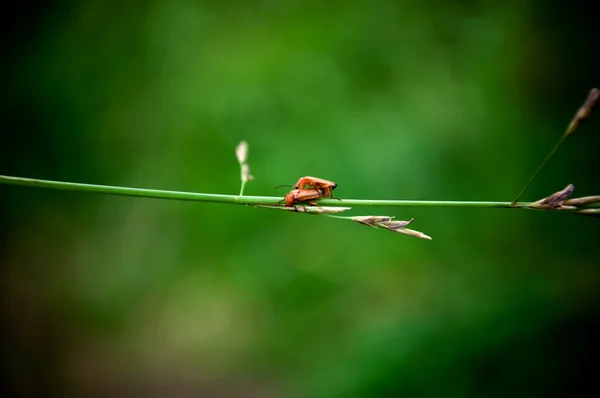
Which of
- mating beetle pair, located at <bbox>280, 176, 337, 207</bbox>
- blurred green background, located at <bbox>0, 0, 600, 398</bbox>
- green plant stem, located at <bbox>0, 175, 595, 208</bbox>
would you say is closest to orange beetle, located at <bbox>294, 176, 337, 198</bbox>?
mating beetle pair, located at <bbox>280, 176, 337, 207</bbox>

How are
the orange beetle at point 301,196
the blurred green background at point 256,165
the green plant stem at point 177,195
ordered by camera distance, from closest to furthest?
the green plant stem at point 177,195 < the orange beetle at point 301,196 < the blurred green background at point 256,165

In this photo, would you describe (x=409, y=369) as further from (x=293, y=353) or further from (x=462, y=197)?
(x=462, y=197)

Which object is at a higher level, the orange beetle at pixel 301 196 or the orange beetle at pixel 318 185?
the orange beetle at pixel 318 185

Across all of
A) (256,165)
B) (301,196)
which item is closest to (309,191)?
(301,196)

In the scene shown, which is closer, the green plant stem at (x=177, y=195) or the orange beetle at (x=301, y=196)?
the green plant stem at (x=177, y=195)

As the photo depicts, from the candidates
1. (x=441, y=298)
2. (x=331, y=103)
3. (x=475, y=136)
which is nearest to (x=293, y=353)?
(x=441, y=298)

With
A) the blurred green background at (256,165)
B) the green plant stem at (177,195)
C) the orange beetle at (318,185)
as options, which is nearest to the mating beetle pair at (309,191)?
the orange beetle at (318,185)

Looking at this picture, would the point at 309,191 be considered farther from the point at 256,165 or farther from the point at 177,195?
the point at 256,165

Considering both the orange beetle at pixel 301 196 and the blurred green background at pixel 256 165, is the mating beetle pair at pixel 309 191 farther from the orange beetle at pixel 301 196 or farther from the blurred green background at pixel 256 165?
the blurred green background at pixel 256 165

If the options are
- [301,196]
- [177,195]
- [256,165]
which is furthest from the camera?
[256,165]
